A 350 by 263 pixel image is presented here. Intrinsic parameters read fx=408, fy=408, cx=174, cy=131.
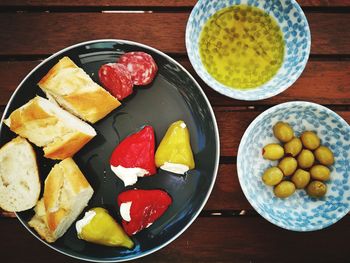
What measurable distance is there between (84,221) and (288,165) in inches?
21.7

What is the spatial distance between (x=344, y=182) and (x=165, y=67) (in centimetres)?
57

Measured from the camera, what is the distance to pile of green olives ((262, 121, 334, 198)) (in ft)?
3.54

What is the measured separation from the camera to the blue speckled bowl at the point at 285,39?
1.03 meters

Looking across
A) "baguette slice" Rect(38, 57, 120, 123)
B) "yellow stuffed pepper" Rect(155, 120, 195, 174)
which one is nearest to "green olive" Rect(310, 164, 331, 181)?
"yellow stuffed pepper" Rect(155, 120, 195, 174)

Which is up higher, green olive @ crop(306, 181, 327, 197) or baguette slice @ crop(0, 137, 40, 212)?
baguette slice @ crop(0, 137, 40, 212)

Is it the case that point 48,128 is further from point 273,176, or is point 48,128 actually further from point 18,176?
point 273,176

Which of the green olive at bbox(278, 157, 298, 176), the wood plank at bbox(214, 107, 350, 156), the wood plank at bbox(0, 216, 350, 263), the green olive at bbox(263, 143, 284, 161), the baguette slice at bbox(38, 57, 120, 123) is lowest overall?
the wood plank at bbox(0, 216, 350, 263)

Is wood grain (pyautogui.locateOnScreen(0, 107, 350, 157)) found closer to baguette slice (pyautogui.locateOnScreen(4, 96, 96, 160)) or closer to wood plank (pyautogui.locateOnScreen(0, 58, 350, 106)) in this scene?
wood plank (pyautogui.locateOnScreen(0, 58, 350, 106))

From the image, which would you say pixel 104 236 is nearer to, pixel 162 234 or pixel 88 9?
pixel 162 234

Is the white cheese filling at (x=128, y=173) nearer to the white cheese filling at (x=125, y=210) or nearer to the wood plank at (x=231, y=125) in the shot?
the white cheese filling at (x=125, y=210)

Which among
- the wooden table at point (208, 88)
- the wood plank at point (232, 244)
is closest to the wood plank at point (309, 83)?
the wooden table at point (208, 88)

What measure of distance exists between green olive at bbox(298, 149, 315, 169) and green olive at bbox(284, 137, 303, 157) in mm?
13

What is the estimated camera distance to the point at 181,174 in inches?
42.7

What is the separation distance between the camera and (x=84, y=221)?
1.04 metres
